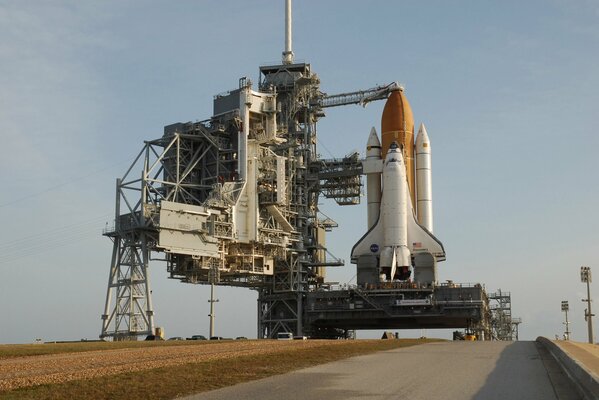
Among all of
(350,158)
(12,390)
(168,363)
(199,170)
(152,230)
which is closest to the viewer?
(12,390)

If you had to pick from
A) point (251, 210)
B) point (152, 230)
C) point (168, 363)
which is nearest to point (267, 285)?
point (251, 210)

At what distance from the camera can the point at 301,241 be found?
89.7 metres

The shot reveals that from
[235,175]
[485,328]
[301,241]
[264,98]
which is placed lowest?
[485,328]

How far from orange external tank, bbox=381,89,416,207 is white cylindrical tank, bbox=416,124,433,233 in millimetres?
822

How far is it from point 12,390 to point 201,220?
56.1m

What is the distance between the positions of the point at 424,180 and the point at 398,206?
6.06 metres

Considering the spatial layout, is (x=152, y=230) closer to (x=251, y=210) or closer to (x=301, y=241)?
(x=251, y=210)

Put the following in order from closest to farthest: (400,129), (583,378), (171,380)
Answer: (583,378) < (171,380) < (400,129)

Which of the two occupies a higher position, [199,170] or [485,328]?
[199,170]

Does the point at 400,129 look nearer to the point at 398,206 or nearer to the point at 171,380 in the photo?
the point at 398,206

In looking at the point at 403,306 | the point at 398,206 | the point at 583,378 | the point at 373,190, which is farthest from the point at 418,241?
the point at 583,378

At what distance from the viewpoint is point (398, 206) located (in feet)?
269

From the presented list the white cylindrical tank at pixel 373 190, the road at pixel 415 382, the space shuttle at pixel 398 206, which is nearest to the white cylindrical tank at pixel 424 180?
the space shuttle at pixel 398 206

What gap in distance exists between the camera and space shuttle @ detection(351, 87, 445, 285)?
81.9 metres
